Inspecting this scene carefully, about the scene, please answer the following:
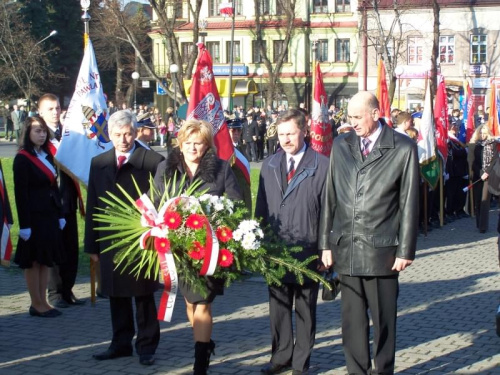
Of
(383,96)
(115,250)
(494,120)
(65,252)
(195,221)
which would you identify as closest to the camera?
(195,221)

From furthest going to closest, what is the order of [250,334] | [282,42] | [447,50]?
1. [282,42]
2. [447,50]
3. [250,334]

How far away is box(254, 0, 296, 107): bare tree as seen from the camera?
2299 inches

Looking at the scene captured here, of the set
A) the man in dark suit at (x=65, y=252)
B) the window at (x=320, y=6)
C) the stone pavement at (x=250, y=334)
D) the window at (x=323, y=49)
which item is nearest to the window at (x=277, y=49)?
the window at (x=323, y=49)

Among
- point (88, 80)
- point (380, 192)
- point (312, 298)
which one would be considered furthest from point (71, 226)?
point (380, 192)

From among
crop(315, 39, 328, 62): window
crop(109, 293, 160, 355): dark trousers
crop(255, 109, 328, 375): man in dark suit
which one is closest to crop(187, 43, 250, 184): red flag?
crop(109, 293, 160, 355): dark trousers

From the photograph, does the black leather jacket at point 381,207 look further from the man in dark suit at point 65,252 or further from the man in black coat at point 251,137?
the man in black coat at point 251,137

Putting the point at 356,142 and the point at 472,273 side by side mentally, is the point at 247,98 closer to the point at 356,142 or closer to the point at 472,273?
the point at 472,273

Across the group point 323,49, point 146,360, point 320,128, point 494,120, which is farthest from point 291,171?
point 323,49

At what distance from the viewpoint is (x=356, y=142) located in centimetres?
589

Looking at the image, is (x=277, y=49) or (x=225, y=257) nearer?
(x=225, y=257)

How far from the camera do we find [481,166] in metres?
15.9

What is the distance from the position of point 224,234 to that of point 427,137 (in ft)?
33.4

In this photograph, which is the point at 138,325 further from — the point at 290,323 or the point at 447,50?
the point at 447,50

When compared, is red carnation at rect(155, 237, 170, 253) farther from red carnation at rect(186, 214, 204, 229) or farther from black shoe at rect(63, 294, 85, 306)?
black shoe at rect(63, 294, 85, 306)
